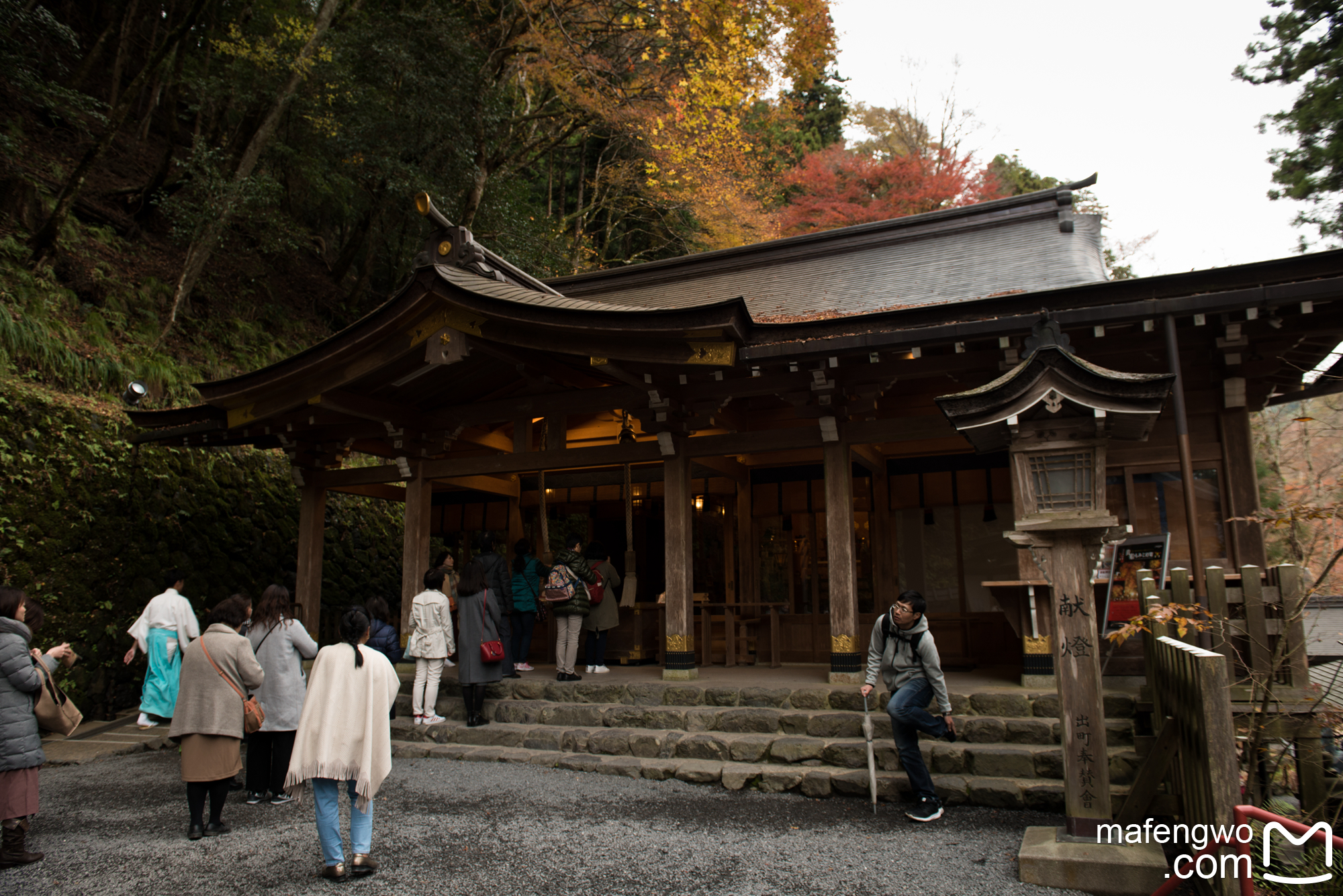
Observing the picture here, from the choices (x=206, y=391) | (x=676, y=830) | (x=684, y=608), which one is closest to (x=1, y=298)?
(x=206, y=391)

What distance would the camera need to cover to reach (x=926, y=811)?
4.79 meters

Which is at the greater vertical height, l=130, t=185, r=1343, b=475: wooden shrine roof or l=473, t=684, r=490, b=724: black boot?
l=130, t=185, r=1343, b=475: wooden shrine roof

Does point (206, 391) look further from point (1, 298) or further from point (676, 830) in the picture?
point (676, 830)

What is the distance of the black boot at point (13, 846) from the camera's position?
4305mm

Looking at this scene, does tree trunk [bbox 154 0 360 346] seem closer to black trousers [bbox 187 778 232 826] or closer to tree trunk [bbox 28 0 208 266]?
tree trunk [bbox 28 0 208 266]

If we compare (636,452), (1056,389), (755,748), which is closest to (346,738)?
(755,748)

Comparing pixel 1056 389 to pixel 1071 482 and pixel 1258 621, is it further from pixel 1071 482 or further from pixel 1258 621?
pixel 1258 621

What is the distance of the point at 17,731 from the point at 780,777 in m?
4.77

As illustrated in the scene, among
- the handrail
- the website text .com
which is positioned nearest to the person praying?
the website text .com

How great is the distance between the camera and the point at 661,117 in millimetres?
17750

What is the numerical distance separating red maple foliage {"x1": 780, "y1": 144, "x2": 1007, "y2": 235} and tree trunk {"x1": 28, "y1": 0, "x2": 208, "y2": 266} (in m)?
16.2

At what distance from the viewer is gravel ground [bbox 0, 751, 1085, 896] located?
3955 mm

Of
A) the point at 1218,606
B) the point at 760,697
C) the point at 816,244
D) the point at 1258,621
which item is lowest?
Result: the point at 760,697

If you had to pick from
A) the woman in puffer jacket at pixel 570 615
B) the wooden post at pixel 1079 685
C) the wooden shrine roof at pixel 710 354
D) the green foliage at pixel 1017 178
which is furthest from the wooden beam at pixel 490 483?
the green foliage at pixel 1017 178
